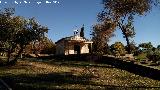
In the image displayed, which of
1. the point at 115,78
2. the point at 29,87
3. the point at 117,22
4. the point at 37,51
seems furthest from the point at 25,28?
the point at 37,51

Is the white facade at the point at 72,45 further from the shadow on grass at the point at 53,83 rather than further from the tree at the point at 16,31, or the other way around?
the shadow on grass at the point at 53,83

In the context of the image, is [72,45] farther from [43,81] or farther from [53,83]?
[53,83]

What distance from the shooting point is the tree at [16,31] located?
4091 cm

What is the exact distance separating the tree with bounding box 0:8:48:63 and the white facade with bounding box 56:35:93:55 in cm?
3098

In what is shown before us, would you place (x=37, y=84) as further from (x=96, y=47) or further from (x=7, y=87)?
(x=96, y=47)

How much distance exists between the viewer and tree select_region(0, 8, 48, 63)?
40.9 metres

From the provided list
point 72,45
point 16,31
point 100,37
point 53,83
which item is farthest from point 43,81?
point 100,37

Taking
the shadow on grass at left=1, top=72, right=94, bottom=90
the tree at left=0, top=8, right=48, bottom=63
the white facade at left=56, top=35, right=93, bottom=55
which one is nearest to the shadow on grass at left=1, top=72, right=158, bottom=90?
the shadow on grass at left=1, top=72, right=94, bottom=90

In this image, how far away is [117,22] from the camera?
65875mm

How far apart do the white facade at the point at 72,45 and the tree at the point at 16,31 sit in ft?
102

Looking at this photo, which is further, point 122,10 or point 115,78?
point 122,10

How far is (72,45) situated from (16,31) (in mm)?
33982

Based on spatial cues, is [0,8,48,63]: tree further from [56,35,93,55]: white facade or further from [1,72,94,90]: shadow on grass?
[56,35,93,55]: white facade

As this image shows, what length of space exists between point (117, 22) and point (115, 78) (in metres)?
33.2
